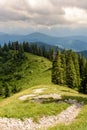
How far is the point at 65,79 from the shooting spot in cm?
10525

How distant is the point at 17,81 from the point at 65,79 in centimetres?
7629

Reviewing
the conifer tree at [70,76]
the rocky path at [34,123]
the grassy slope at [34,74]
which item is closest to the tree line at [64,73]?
the conifer tree at [70,76]

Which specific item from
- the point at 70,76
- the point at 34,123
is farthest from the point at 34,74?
the point at 34,123

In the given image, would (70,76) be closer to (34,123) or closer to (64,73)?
(64,73)

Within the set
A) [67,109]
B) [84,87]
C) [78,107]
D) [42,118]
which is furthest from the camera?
Result: [84,87]

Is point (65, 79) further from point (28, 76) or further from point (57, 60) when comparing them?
point (28, 76)

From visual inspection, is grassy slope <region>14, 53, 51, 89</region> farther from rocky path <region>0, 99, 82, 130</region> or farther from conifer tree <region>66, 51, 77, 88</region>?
rocky path <region>0, 99, 82, 130</region>

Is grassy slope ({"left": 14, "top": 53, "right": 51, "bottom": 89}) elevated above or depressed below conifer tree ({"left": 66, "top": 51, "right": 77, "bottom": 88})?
below

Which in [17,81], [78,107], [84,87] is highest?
[78,107]

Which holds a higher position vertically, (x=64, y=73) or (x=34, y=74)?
(x=64, y=73)

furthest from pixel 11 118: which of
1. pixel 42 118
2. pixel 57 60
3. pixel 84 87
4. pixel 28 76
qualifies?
pixel 28 76

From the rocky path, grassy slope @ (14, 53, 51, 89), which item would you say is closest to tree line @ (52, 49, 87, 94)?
grassy slope @ (14, 53, 51, 89)

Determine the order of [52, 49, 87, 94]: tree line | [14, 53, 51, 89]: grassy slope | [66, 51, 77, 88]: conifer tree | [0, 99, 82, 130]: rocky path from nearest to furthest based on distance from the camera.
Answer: [0, 99, 82, 130]: rocky path
[52, 49, 87, 94]: tree line
[66, 51, 77, 88]: conifer tree
[14, 53, 51, 89]: grassy slope

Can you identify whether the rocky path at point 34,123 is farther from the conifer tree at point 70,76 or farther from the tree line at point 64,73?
the conifer tree at point 70,76
